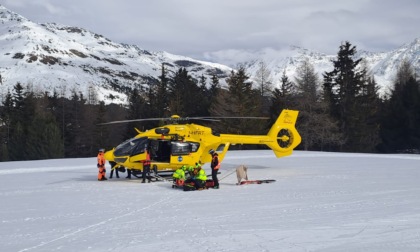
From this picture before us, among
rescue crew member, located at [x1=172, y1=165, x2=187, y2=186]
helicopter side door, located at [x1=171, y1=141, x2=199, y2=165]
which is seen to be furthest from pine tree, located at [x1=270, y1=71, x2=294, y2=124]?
rescue crew member, located at [x1=172, y1=165, x2=187, y2=186]

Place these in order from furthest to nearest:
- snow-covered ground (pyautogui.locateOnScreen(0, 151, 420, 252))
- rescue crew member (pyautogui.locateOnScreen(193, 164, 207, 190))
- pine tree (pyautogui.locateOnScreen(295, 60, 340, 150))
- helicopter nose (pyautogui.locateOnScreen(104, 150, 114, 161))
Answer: pine tree (pyautogui.locateOnScreen(295, 60, 340, 150))
helicopter nose (pyautogui.locateOnScreen(104, 150, 114, 161))
rescue crew member (pyautogui.locateOnScreen(193, 164, 207, 190))
snow-covered ground (pyautogui.locateOnScreen(0, 151, 420, 252))

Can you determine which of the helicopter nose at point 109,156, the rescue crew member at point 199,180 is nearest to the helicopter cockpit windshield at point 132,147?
the helicopter nose at point 109,156

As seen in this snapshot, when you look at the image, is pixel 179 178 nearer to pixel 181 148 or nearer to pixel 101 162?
pixel 181 148

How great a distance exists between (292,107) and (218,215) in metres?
36.5

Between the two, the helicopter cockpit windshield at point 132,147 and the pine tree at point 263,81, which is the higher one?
the pine tree at point 263,81

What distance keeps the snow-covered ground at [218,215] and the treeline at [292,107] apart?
84.4 ft

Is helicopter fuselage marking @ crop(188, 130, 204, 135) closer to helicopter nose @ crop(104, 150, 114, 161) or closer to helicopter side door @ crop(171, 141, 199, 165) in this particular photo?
helicopter side door @ crop(171, 141, 199, 165)

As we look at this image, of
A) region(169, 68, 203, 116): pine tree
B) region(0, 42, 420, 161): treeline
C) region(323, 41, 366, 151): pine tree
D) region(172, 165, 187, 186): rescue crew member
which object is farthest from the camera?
region(169, 68, 203, 116): pine tree

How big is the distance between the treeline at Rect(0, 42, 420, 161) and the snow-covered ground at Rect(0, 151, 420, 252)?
2573 centimetres

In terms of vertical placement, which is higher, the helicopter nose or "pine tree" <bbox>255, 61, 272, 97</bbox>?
"pine tree" <bbox>255, 61, 272, 97</bbox>

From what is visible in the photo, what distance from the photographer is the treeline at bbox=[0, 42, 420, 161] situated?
1654 inches

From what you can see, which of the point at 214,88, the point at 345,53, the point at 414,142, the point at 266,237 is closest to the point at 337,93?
the point at 345,53

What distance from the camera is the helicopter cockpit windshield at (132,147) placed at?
621 inches

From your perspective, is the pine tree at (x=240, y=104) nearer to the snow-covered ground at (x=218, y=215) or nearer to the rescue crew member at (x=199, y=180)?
the snow-covered ground at (x=218, y=215)
